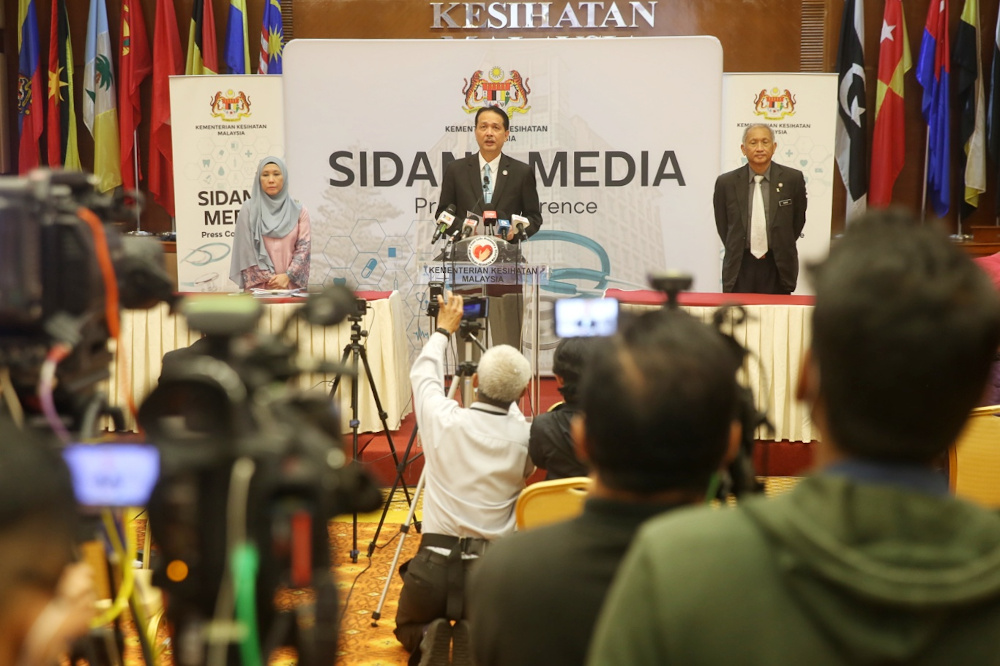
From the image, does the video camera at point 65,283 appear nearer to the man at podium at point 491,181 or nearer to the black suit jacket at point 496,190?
the man at podium at point 491,181

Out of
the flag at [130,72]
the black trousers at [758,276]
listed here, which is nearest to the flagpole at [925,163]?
the black trousers at [758,276]

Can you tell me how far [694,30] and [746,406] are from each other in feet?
22.5

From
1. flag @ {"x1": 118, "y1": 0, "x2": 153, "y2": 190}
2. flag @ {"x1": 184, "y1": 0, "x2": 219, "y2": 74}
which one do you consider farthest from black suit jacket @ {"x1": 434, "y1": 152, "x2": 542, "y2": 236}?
flag @ {"x1": 118, "y1": 0, "x2": 153, "y2": 190}

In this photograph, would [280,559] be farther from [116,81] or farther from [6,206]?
[116,81]

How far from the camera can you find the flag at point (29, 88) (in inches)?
310

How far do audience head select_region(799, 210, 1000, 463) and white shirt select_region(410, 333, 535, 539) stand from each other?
2.07 metres

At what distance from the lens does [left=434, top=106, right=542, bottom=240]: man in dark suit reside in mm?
5477

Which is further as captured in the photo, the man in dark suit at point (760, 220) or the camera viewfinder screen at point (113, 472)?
the man in dark suit at point (760, 220)

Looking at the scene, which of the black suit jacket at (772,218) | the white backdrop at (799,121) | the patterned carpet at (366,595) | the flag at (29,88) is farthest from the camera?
the flag at (29,88)

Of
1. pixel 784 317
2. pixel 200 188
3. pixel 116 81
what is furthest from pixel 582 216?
pixel 116 81

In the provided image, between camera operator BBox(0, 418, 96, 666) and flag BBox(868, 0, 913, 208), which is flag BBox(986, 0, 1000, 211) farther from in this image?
camera operator BBox(0, 418, 96, 666)

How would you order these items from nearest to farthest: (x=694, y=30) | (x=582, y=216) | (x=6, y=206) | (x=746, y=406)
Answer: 1. (x=6, y=206)
2. (x=746, y=406)
3. (x=582, y=216)
4. (x=694, y=30)

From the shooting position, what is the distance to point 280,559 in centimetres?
91

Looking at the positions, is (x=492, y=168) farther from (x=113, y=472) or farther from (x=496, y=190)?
(x=113, y=472)
